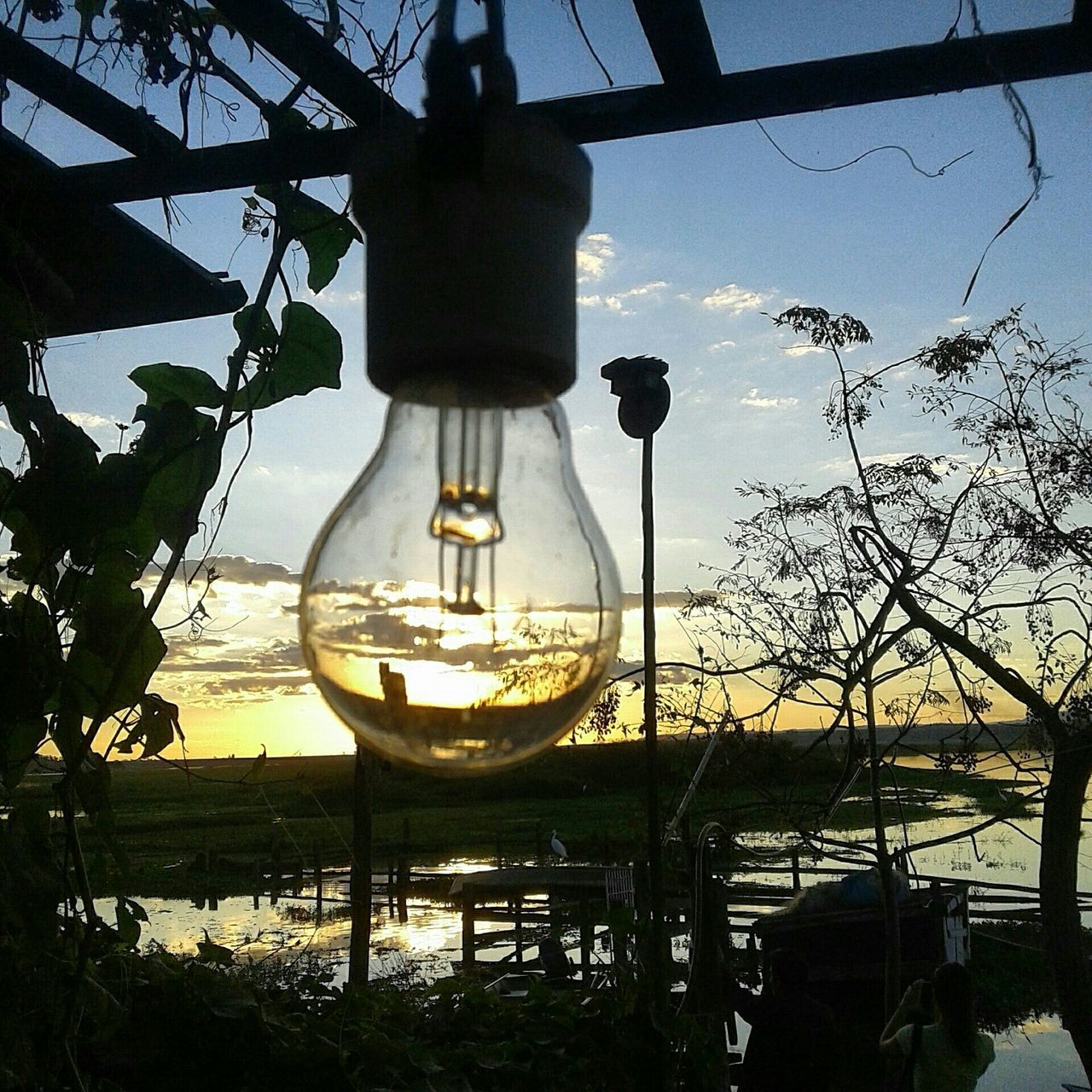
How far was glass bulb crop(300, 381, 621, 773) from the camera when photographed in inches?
21.4

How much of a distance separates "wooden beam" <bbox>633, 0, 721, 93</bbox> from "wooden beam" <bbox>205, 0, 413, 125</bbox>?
23 cm

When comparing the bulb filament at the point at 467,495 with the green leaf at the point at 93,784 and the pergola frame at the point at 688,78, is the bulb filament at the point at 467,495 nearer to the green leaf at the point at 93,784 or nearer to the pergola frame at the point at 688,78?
the pergola frame at the point at 688,78

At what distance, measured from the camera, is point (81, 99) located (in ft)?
3.54

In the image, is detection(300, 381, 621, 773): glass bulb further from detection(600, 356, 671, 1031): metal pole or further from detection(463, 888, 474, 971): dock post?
detection(463, 888, 474, 971): dock post

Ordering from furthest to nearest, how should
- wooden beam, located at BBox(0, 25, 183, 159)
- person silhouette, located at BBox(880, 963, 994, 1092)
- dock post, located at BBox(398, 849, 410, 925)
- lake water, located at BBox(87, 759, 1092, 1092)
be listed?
dock post, located at BBox(398, 849, 410, 925), lake water, located at BBox(87, 759, 1092, 1092), person silhouette, located at BBox(880, 963, 994, 1092), wooden beam, located at BBox(0, 25, 183, 159)

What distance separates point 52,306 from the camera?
Answer: 4.64 ft

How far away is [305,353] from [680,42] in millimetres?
528

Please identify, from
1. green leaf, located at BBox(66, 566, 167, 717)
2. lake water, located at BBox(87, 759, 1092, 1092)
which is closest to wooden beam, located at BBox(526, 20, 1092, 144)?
green leaf, located at BBox(66, 566, 167, 717)

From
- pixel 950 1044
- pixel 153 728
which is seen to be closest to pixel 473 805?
pixel 950 1044

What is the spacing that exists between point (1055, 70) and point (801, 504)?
5504mm

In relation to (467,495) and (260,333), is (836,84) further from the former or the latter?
(260,333)

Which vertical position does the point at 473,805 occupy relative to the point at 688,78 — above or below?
below

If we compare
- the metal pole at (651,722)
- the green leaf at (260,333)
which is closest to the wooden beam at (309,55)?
the green leaf at (260,333)

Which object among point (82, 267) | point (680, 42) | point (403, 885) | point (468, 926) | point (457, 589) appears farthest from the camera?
point (403, 885)
